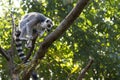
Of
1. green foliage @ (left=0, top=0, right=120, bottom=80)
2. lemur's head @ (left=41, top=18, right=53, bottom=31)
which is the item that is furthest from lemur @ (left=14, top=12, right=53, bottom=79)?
green foliage @ (left=0, top=0, right=120, bottom=80)

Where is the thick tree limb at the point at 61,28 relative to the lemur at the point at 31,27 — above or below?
above

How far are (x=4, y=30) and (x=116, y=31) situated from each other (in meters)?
3.90

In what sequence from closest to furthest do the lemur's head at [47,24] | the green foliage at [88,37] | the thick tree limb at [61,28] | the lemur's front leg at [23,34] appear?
1. the thick tree limb at [61,28]
2. the lemur's head at [47,24]
3. the lemur's front leg at [23,34]
4. the green foliage at [88,37]

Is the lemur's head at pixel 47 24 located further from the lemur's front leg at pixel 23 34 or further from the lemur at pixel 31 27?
the lemur's front leg at pixel 23 34

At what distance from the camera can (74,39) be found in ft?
33.9

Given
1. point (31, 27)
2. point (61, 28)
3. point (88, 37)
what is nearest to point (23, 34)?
point (31, 27)

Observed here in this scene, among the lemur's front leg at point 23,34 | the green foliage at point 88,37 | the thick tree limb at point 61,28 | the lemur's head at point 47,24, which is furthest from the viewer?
the green foliage at point 88,37

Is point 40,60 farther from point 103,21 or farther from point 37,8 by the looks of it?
point 37,8

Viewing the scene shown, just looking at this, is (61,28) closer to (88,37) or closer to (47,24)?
(47,24)

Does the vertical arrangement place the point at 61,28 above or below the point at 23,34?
above

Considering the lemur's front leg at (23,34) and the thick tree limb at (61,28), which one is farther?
the lemur's front leg at (23,34)

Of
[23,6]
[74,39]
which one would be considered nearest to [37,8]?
[23,6]

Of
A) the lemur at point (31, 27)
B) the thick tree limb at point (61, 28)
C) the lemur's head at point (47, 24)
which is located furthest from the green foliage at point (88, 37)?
the thick tree limb at point (61, 28)

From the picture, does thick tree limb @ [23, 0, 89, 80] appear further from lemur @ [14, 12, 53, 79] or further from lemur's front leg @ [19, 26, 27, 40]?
lemur's front leg @ [19, 26, 27, 40]
